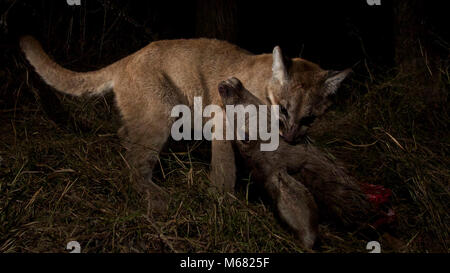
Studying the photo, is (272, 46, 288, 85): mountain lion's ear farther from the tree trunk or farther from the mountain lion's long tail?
the tree trunk

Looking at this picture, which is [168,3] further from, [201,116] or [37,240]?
[37,240]

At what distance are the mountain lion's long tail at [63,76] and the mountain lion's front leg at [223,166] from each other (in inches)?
47.6

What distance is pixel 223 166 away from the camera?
3.67 m

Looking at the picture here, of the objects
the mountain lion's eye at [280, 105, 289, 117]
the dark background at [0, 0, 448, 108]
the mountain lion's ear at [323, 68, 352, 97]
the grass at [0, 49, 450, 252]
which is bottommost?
the grass at [0, 49, 450, 252]

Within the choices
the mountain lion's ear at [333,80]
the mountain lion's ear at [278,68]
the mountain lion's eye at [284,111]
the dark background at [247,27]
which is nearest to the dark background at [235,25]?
the dark background at [247,27]

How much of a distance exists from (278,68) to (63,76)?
1918 millimetres

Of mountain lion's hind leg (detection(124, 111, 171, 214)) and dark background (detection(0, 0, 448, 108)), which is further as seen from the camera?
dark background (detection(0, 0, 448, 108))

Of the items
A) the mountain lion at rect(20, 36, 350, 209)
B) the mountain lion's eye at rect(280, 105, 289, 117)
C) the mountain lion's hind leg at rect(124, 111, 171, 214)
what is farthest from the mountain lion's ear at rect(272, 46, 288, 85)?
the mountain lion's hind leg at rect(124, 111, 171, 214)

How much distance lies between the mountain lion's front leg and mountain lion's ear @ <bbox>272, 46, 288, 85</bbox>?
0.68m

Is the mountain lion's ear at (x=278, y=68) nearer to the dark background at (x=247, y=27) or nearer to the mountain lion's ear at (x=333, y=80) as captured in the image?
the mountain lion's ear at (x=333, y=80)

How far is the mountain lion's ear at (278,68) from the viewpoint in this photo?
139 inches

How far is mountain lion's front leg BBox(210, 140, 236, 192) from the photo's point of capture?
354 cm

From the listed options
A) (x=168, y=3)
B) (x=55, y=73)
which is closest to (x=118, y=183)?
(x=55, y=73)

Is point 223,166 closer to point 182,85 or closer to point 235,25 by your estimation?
point 182,85
